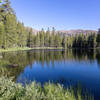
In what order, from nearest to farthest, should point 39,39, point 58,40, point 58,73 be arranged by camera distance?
point 58,73, point 39,39, point 58,40

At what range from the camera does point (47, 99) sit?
4.20 m

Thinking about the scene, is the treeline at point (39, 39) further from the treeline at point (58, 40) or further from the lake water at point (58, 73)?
the lake water at point (58, 73)

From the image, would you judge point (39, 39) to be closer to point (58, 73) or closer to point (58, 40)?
point (58, 40)

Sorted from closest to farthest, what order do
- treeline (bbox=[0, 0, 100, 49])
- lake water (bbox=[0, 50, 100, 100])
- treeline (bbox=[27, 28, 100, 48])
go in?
lake water (bbox=[0, 50, 100, 100]) < treeline (bbox=[0, 0, 100, 49]) < treeline (bbox=[27, 28, 100, 48])

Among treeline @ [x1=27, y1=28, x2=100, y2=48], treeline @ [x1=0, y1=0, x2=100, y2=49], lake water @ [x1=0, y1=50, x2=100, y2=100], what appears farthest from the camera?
treeline @ [x1=27, y1=28, x2=100, y2=48]

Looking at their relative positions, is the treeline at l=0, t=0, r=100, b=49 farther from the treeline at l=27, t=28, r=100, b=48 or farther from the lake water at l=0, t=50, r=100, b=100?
the lake water at l=0, t=50, r=100, b=100

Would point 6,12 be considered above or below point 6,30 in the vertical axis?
above

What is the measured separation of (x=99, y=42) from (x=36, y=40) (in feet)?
173

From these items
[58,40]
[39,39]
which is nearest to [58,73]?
[39,39]

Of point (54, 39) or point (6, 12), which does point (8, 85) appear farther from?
point (54, 39)

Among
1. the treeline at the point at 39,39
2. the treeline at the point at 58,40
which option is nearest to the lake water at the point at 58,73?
the treeline at the point at 39,39

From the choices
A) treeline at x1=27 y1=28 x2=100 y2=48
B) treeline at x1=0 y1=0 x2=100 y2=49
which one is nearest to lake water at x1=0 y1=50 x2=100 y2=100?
treeline at x1=0 y1=0 x2=100 y2=49

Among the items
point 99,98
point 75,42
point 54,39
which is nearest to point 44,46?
point 54,39

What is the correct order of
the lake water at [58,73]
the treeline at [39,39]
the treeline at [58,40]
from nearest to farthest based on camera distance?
the lake water at [58,73]
the treeline at [39,39]
the treeline at [58,40]
